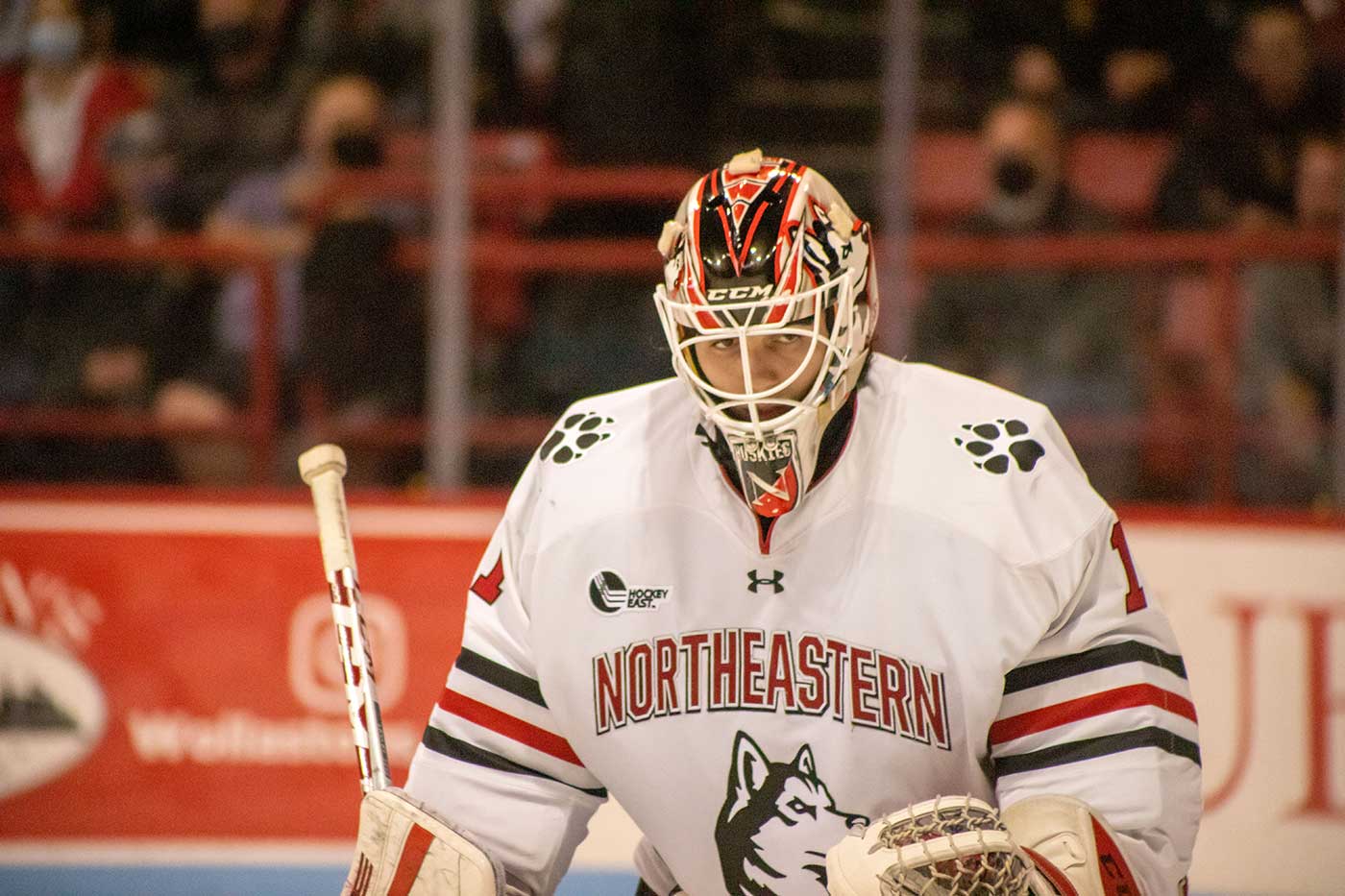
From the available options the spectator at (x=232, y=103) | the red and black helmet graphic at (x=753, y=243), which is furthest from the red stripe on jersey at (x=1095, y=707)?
the spectator at (x=232, y=103)

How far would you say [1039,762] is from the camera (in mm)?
2008

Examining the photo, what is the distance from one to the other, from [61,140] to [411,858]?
164 inches

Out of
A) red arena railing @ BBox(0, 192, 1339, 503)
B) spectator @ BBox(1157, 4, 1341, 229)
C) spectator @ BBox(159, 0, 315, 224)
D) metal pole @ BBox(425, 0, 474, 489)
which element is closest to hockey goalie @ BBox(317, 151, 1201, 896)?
metal pole @ BBox(425, 0, 474, 489)

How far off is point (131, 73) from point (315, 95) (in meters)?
0.69

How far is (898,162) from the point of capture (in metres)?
4.48

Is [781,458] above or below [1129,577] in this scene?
above

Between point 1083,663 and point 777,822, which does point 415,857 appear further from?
point 1083,663

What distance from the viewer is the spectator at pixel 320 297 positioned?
4859mm

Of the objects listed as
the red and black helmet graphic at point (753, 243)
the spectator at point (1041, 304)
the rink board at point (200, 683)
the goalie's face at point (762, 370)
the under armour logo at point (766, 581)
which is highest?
the red and black helmet graphic at point (753, 243)

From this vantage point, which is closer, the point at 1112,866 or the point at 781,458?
the point at 1112,866

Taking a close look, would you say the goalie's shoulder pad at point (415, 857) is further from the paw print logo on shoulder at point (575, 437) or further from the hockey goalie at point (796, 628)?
the paw print logo on shoulder at point (575, 437)

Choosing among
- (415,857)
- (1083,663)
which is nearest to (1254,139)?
(1083,663)

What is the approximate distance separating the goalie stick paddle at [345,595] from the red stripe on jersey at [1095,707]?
0.84 metres

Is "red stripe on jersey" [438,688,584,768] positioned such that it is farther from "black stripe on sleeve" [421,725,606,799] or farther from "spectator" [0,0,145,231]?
"spectator" [0,0,145,231]
